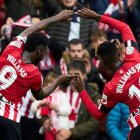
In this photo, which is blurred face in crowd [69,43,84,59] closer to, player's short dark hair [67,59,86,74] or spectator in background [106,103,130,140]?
player's short dark hair [67,59,86,74]

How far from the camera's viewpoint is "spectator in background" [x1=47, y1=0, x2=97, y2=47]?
37.2 ft

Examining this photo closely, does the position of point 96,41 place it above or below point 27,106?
above

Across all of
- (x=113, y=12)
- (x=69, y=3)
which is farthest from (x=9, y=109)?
(x=113, y=12)

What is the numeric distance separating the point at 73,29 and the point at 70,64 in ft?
4.29

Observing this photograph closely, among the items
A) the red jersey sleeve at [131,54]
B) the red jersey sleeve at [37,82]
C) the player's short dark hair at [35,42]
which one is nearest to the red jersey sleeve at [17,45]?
the player's short dark hair at [35,42]

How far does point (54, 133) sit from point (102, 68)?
105 centimetres

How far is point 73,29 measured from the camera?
11383 mm

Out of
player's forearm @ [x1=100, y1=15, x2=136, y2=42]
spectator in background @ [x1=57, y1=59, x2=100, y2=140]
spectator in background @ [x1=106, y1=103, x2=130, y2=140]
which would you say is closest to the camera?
player's forearm @ [x1=100, y1=15, x2=136, y2=42]

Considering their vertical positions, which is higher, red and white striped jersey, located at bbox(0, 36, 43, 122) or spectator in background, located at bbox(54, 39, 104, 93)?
red and white striped jersey, located at bbox(0, 36, 43, 122)

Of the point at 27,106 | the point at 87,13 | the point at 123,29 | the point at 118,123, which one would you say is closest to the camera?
the point at 123,29

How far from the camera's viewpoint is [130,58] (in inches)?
326

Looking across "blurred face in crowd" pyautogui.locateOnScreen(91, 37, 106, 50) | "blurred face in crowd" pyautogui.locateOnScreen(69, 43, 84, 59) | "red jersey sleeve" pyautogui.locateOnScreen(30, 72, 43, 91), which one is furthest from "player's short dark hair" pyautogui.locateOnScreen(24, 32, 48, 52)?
"blurred face in crowd" pyautogui.locateOnScreen(91, 37, 106, 50)

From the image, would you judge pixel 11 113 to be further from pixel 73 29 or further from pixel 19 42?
pixel 73 29

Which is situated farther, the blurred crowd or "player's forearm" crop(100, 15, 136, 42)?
the blurred crowd
